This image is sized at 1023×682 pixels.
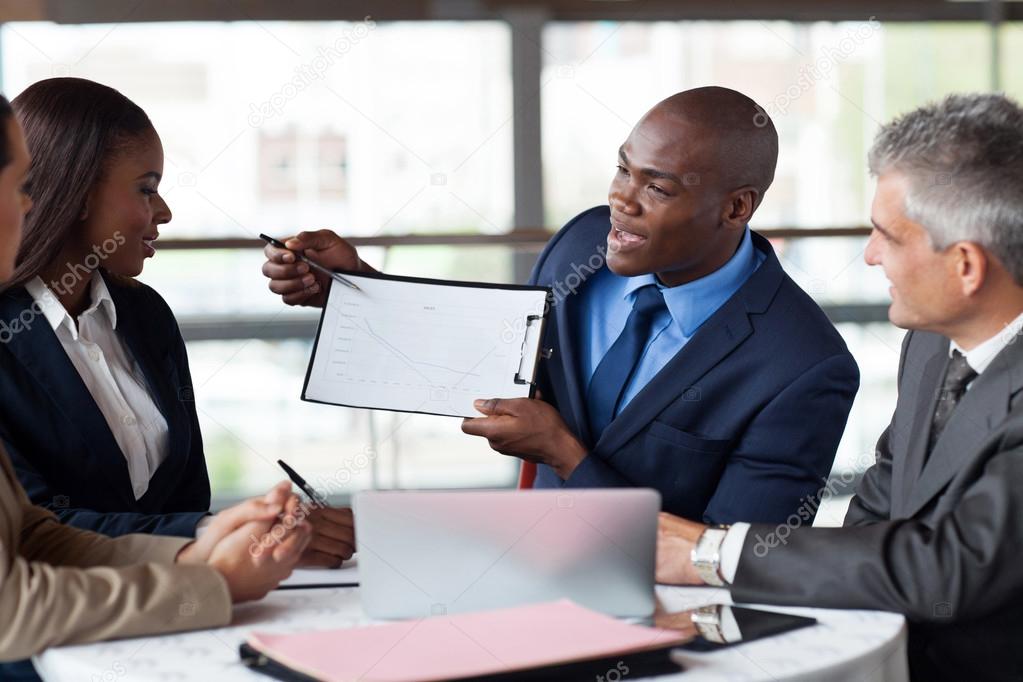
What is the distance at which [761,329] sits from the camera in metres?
1.94

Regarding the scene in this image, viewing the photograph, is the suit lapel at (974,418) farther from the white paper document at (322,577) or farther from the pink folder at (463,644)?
the white paper document at (322,577)

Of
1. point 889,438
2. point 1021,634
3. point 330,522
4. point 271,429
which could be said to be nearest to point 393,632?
point 330,522

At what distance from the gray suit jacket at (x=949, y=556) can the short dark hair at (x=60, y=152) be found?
1.13 metres

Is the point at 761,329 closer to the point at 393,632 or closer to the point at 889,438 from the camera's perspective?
the point at 889,438

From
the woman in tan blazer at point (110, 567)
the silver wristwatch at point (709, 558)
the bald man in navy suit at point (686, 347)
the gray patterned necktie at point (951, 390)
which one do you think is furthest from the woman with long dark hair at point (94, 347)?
the gray patterned necktie at point (951, 390)

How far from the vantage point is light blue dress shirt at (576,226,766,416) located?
6.73 ft

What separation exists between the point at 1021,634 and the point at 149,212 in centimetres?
143

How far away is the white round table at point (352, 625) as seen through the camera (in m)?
1.16

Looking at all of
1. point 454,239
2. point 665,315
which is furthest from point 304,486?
point 454,239

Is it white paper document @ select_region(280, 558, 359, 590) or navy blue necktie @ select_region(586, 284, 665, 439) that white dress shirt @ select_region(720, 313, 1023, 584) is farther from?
navy blue necktie @ select_region(586, 284, 665, 439)

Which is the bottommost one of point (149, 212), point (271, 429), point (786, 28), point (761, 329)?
point (271, 429)

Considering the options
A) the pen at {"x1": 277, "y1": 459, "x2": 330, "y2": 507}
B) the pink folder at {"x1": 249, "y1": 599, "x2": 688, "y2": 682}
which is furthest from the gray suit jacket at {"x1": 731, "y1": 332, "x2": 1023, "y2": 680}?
the pen at {"x1": 277, "y1": 459, "x2": 330, "y2": 507}

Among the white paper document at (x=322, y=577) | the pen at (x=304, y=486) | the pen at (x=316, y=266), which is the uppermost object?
the pen at (x=316, y=266)

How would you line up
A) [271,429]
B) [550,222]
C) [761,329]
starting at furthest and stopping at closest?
1. [550,222]
2. [271,429]
3. [761,329]
